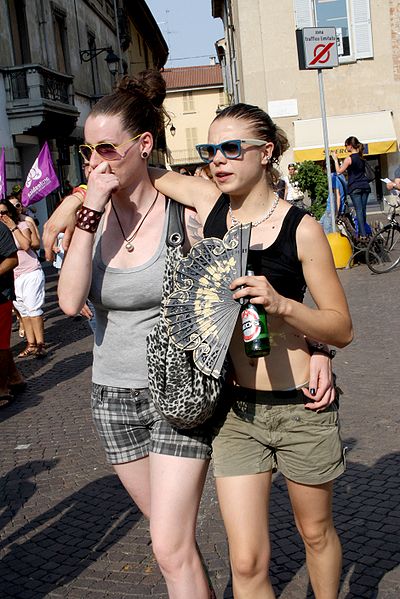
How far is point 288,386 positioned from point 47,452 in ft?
11.8

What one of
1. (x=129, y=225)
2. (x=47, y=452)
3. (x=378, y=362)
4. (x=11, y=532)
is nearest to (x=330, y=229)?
(x=378, y=362)

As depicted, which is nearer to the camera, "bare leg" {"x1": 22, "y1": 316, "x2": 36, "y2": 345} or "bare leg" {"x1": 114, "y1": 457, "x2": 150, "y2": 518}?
"bare leg" {"x1": 114, "y1": 457, "x2": 150, "y2": 518}

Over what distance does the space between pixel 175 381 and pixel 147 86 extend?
105cm

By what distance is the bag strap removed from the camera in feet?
9.12

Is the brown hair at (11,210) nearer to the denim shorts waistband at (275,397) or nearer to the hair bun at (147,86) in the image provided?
the hair bun at (147,86)

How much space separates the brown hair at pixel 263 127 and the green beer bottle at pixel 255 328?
55 centimetres

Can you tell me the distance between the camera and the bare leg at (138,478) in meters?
2.87

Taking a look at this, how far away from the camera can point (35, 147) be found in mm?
25594

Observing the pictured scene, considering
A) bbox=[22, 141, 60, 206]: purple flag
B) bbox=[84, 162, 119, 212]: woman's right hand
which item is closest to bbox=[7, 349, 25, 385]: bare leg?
bbox=[84, 162, 119, 212]: woman's right hand

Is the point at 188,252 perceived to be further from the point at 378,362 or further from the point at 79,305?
the point at 378,362

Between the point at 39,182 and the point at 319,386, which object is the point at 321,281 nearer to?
the point at 319,386

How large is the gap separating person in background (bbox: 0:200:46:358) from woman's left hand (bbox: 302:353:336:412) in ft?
25.1

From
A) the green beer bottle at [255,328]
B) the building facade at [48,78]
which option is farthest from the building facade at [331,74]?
the green beer bottle at [255,328]

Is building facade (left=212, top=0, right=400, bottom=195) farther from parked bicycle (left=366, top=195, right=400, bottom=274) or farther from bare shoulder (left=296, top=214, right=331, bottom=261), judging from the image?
bare shoulder (left=296, top=214, right=331, bottom=261)
